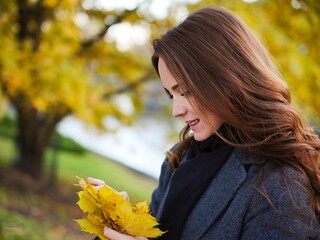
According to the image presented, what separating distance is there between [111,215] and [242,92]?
0.70 meters

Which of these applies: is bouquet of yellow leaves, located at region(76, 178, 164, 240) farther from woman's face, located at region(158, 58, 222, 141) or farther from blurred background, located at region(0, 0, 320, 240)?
blurred background, located at region(0, 0, 320, 240)

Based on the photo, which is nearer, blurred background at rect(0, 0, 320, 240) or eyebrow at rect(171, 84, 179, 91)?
eyebrow at rect(171, 84, 179, 91)

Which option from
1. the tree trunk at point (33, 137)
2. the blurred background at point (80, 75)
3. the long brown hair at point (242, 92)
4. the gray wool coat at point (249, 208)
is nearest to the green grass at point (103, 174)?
the blurred background at point (80, 75)

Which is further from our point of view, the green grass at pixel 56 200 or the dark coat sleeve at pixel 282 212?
the green grass at pixel 56 200

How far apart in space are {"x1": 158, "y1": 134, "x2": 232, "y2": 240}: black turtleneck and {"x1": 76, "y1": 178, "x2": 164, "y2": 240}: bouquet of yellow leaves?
23 cm

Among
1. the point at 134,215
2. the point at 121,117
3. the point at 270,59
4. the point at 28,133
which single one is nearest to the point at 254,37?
the point at 270,59

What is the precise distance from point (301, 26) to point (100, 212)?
4565 mm

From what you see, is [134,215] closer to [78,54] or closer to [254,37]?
[254,37]

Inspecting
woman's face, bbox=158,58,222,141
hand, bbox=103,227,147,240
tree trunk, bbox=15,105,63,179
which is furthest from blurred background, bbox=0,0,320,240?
hand, bbox=103,227,147,240

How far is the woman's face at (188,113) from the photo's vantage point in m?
2.17

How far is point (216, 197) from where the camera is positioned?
7.20 ft

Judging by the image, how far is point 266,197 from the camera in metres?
2.00

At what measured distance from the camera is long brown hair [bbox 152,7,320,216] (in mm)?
2102

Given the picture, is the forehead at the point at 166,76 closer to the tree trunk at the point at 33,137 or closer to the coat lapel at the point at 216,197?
the coat lapel at the point at 216,197
